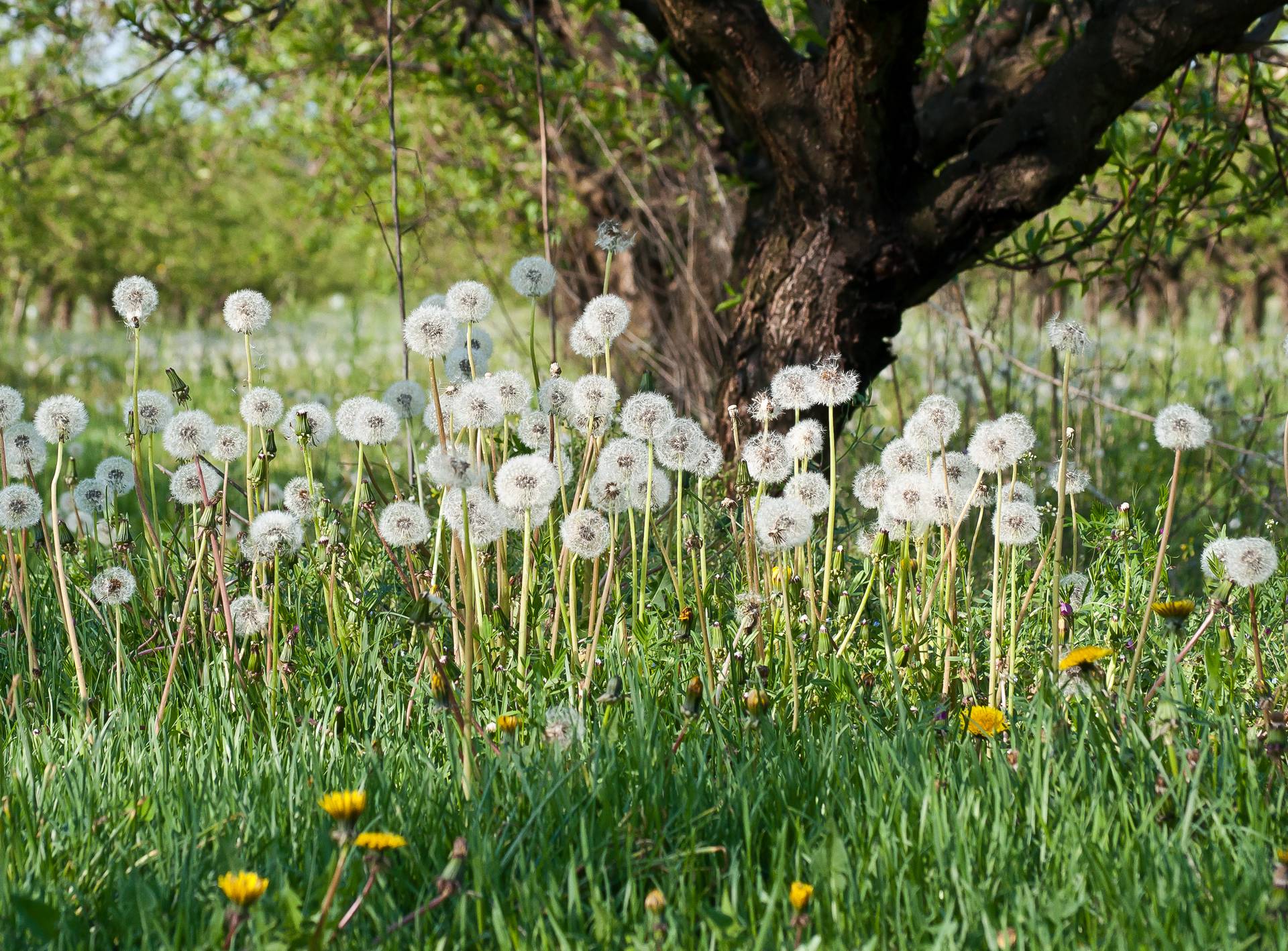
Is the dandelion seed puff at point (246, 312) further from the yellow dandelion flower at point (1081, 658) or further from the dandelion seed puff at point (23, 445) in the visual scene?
the yellow dandelion flower at point (1081, 658)

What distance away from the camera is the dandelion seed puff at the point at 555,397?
8.46 feet

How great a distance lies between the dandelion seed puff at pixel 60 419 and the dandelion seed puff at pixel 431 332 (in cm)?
74

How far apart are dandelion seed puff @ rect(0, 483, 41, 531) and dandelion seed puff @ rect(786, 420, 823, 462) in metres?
1.57

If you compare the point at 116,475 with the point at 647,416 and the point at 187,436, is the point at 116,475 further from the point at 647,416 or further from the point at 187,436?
the point at 647,416

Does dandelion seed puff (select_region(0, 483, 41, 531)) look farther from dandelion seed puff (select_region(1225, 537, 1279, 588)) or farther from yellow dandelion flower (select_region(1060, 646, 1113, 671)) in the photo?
dandelion seed puff (select_region(1225, 537, 1279, 588))

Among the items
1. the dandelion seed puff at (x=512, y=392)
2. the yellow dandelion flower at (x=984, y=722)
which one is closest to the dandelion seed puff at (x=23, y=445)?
the dandelion seed puff at (x=512, y=392)

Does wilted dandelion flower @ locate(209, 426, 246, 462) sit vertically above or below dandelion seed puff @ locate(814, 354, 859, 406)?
below

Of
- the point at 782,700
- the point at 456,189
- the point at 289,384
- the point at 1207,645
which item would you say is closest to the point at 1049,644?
the point at 1207,645

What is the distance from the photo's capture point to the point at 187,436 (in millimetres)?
2605

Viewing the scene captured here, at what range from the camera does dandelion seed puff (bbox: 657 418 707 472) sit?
245 cm

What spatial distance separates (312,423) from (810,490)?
44.5 inches

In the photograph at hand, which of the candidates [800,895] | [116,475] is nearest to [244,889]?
[800,895]

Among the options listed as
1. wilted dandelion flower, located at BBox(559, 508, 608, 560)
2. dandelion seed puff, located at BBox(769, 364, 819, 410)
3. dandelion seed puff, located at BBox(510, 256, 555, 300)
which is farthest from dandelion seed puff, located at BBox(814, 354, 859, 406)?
dandelion seed puff, located at BBox(510, 256, 555, 300)

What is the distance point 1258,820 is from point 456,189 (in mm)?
7377
